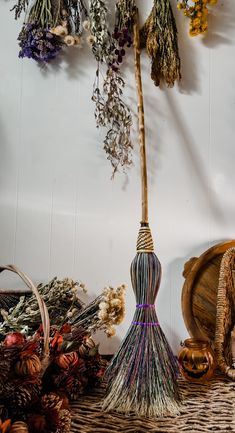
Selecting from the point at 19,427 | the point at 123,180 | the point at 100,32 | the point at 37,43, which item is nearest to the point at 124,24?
the point at 100,32

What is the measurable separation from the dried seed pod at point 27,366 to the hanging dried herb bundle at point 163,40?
1.01 metres

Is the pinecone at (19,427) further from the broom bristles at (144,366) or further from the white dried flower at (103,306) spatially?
the white dried flower at (103,306)

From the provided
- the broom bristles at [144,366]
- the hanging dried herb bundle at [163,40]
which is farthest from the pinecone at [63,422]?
the hanging dried herb bundle at [163,40]

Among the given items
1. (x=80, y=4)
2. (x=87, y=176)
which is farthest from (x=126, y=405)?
(x=80, y=4)

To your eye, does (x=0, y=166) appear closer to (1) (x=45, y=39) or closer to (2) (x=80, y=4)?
(1) (x=45, y=39)

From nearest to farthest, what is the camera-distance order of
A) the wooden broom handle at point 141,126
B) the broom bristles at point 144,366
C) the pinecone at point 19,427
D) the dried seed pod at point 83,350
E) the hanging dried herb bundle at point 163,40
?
the pinecone at point 19,427
the broom bristles at point 144,366
the dried seed pod at point 83,350
the wooden broom handle at point 141,126
the hanging dried herb bundle at point 163,40

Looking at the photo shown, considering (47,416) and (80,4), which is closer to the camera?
(47,416)

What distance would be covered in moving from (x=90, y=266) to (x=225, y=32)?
89 centimetres

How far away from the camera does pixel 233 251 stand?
4.56 feet

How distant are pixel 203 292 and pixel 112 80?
2.43 feet

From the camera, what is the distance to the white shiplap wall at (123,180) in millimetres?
1525

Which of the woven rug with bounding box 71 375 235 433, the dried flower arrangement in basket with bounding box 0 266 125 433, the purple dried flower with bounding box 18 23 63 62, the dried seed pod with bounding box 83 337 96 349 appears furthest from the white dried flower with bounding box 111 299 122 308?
the purple dried flower with bounding box 18 23 63 62

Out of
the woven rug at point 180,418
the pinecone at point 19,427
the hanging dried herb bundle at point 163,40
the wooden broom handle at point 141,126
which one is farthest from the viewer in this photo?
the hanging dried herb bundle at point 163,40

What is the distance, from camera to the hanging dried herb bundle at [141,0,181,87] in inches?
57.3
